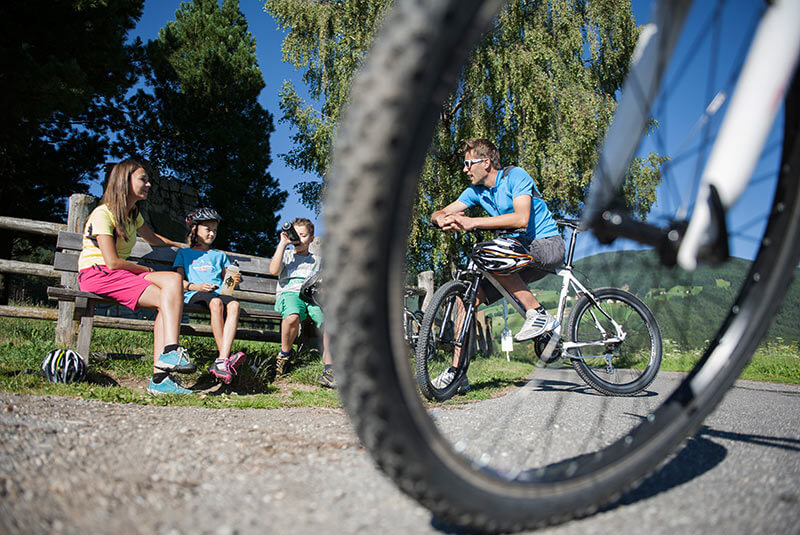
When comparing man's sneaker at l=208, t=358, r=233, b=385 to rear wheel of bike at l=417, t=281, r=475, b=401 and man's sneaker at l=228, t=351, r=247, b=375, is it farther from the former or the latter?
rear wheel of bike at l=417, t=281, r=475, b=401

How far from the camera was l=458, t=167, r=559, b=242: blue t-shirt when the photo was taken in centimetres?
330

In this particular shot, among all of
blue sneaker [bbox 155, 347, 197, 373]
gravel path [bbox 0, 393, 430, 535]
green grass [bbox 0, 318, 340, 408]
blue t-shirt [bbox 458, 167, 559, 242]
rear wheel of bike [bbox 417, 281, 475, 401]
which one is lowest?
green grass [bbox 0, 318, 340, 408]

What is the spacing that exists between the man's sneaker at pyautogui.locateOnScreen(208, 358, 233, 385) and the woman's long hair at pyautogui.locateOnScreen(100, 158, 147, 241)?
1.13 metres

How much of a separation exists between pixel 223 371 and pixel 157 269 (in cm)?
190

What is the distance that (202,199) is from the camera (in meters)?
19.0

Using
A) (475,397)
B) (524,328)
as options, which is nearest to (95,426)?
(475,397)

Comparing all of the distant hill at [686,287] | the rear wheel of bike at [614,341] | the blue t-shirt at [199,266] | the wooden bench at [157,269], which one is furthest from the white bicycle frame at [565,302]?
the blue t-shirt at [199,266]

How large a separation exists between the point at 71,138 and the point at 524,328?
635 inches

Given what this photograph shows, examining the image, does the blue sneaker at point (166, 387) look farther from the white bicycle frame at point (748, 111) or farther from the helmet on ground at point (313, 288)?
the white bicycle frame at point (748, 111)

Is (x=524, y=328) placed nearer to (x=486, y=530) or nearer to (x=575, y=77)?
(x=486, y=530)

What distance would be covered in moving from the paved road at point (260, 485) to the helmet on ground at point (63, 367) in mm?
1151

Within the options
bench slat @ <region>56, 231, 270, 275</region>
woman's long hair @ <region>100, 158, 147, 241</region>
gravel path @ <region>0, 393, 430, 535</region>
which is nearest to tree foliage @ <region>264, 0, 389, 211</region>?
bench slat @ <region>56, 231, 270, 275</region>

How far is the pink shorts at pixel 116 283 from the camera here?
10.3 feet

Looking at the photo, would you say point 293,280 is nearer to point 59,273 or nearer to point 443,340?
point 443,340
